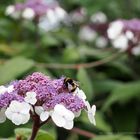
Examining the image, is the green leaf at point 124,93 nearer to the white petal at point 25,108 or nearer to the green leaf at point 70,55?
the green leaf at point 70,55

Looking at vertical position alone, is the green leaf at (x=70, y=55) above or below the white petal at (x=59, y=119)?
above

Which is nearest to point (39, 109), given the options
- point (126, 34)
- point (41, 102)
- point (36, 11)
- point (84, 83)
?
point (41, 102)

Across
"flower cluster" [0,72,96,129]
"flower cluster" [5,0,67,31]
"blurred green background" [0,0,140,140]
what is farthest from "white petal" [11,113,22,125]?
"flower cluster" [5,0,67,31]

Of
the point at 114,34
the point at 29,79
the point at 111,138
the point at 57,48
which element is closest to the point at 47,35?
the point at 57,48

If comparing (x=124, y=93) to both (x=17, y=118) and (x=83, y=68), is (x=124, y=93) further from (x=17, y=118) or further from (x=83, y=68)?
(x=17, y=118)

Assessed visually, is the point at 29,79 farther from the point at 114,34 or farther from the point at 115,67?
the point at 115,67

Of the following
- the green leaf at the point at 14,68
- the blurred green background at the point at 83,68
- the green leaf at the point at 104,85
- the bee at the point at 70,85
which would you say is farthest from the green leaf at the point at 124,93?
the bee at the point at 70,85
